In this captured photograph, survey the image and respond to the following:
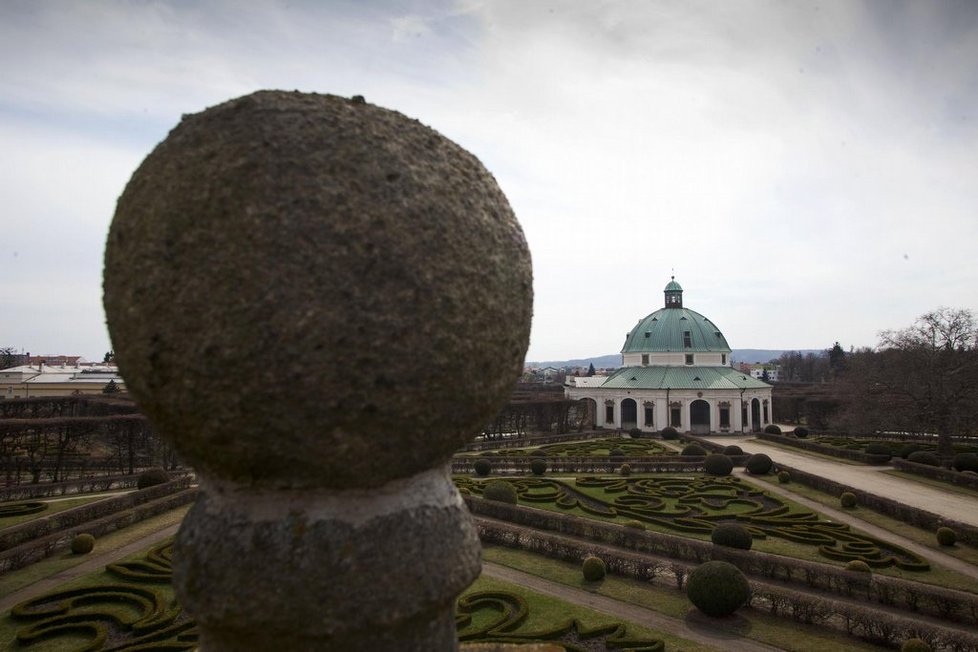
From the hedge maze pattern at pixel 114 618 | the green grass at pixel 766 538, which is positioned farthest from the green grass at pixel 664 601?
the hedge maze pattern at pixel 114 618

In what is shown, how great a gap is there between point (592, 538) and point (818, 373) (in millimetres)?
121709

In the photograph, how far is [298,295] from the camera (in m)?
2.57

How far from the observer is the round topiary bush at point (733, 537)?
15.3 meters

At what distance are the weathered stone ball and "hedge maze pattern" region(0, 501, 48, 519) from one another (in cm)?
2258

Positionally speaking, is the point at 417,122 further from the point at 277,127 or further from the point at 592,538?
the point at 592,538

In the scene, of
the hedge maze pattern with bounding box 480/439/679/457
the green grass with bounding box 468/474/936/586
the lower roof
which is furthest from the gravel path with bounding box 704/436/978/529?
the lower roof

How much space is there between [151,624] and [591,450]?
89.1 feet

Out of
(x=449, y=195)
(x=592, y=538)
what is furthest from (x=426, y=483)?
(x=592, y=538)

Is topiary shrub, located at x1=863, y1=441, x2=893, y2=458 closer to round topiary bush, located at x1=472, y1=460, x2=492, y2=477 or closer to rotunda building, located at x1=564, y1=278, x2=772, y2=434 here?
rotunda building, located at x1=564, y1=278, x2=772, y2=434

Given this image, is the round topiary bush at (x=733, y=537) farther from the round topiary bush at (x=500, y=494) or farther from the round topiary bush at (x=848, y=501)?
Answer: the round topiary bush at (x=848, y=501)

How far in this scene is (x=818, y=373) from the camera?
120 m

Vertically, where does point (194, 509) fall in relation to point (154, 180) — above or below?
below

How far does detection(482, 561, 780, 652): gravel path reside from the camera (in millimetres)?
10945

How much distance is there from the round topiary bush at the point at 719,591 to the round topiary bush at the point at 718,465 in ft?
53.7
